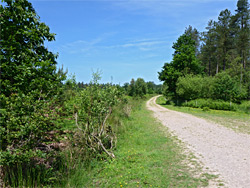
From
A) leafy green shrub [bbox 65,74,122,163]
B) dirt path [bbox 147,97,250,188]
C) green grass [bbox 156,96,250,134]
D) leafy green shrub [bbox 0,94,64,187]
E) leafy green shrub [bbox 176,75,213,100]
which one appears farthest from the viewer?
leafy green shrub [bbox 176,75,213,100]

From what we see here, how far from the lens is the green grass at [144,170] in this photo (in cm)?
460

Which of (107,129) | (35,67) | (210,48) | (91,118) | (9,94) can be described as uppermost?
(210,48)

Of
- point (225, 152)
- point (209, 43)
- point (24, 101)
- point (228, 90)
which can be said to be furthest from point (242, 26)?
point (24, 101)

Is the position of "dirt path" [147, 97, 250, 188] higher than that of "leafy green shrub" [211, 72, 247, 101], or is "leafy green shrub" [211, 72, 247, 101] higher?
"leafy green shrub" [211, 72, 247, 101]

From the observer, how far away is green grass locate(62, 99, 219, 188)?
15.1ft

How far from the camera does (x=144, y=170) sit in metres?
5.28

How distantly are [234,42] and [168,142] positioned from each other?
130ft

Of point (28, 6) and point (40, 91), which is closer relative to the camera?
point (40, 91)

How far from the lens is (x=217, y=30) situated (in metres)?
37.9

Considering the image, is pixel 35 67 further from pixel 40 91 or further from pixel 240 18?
pixel 240 18

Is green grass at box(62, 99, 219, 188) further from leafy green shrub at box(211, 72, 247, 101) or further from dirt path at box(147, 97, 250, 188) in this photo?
leafy green shrub at box(211, 72, 247, 101)

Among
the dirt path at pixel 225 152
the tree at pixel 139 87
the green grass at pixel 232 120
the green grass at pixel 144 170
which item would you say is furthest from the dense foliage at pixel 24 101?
the tree at pixel 139 87

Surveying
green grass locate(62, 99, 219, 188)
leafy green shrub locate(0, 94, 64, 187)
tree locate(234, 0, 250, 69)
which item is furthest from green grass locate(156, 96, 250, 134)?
tree locate(234, 0, 250, 69)

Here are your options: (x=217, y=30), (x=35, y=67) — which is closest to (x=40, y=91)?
(x=35, y=67)
